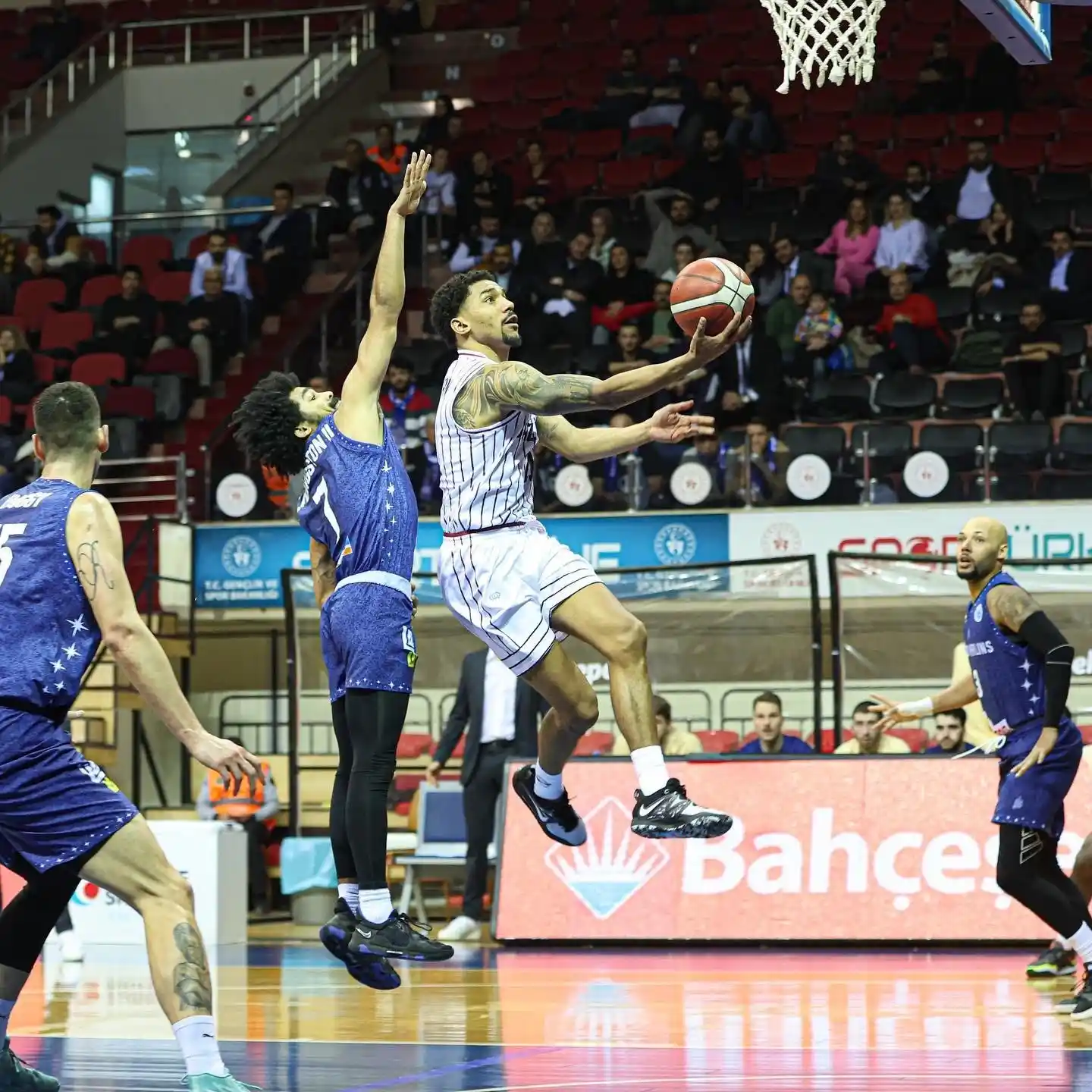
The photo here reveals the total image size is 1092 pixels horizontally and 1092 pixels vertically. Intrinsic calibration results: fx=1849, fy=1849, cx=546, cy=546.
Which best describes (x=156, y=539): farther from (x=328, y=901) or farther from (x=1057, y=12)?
(x=1057, y=12)

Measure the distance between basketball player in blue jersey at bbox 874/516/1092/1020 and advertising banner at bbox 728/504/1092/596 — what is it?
15.6 ft

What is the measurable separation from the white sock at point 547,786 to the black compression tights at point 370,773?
0.93m

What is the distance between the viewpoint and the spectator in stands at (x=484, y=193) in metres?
20.6

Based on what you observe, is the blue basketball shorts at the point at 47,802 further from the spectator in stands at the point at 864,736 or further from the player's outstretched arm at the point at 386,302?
the spectator in stands at the point at 864,736

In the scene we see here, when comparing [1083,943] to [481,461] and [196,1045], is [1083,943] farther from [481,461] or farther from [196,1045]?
[196,1045]

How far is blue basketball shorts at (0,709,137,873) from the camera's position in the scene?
5.56 m

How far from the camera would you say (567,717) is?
730 centimetres

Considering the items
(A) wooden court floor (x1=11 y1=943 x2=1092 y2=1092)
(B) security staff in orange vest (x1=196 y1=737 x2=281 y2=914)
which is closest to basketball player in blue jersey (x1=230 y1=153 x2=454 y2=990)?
(A) wooden court floor (x1=11 y1=943 x2=1092 y2=1092)

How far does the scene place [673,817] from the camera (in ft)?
22.5

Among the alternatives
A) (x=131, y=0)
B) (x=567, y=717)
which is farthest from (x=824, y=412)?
(x=131, y=0)

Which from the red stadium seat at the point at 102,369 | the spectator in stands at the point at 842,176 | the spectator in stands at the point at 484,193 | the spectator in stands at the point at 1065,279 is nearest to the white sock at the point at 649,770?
the spectator in stands at the point at 1065,279

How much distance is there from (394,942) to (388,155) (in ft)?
52.9

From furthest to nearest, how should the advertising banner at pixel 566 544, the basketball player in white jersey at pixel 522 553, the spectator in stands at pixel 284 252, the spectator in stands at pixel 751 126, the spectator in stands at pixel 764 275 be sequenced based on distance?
the spectator in stands at pixel 284 252, the spectator in stands at pixel 751 126, the spectator in stands at pixel 764 275, the advertising banner at pixel 566 544, the basketball player in white jersey at pixel 522 553

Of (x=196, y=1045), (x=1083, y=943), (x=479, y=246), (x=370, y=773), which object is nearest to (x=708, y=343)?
(x=370, y=773)
